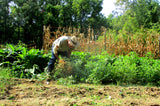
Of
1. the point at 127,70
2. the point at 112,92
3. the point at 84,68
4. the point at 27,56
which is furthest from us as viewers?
the point at 27,56

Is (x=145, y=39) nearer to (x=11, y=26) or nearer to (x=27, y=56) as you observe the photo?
(x=27, y=56)

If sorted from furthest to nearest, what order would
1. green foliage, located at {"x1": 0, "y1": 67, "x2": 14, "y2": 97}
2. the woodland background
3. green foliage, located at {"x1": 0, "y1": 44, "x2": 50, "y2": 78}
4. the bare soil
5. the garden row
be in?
1. the woodland background
2. green foliage, located at {"x1": 0, "y1": 44, "x2": 50, "y2": 78}
3. the garden row
4. green foliage, located at {"x1": 0, "y1": 67, "x2": 14, "y2": 97}
5. the bare soil

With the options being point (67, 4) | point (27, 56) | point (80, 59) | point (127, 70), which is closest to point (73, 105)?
point (127, 70)

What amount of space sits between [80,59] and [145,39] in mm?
4354

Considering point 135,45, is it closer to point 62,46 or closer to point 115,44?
point 115,44

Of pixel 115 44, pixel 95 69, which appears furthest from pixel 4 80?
pixel 115 44

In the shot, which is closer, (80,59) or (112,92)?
(112,92)

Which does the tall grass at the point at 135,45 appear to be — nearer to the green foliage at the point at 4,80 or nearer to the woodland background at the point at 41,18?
the green foliage at the point at 4,80

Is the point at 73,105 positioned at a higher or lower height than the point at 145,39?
lower

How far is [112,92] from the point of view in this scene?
3.68m

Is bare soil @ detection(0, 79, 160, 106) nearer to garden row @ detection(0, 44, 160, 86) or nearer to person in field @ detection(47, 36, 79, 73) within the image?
garden row @ detection(0, 44, 160, 86)

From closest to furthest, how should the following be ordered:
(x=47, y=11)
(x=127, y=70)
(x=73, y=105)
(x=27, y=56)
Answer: (x=73, y=105), (x=127, y=70), (x=27, y=56), (x=47, y=11)

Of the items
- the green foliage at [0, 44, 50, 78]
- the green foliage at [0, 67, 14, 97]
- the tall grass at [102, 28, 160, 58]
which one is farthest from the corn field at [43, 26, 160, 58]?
the green foliage at [0, 67, 14, 97]

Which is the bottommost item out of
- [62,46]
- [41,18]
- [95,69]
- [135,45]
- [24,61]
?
[95,69]
